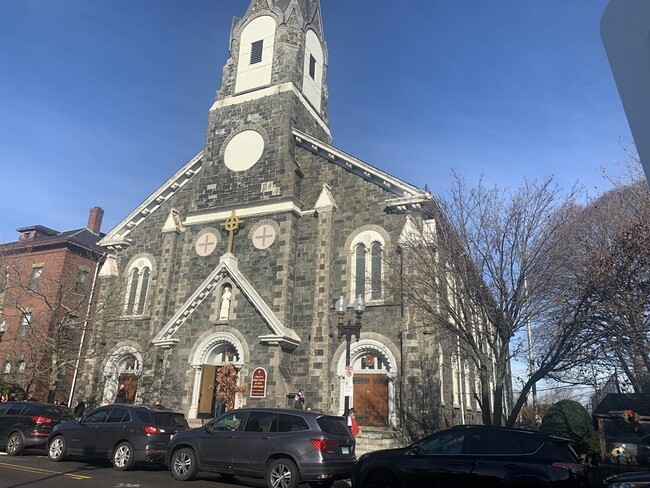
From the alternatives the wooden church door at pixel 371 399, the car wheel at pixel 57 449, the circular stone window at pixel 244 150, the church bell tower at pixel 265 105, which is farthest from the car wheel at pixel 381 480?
the circular stone window at pixel 244 150

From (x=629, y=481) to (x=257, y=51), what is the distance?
86.7 ft

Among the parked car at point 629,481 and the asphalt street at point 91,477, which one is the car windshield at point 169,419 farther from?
→ the parked car at point 629,481

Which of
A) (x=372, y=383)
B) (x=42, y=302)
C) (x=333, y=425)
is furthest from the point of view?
(x=42, y=302)

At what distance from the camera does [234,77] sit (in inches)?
1094

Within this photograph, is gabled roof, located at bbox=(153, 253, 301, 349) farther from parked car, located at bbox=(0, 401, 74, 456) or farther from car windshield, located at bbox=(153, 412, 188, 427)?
car windshield, located at bbox=(153, 412, 188, 427)

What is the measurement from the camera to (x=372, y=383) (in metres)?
19.9

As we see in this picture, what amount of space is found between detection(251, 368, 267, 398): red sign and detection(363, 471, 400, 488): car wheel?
10.4 metres

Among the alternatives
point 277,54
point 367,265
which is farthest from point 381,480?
point 277,54

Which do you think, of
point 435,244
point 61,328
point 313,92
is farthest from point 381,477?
point 313,92

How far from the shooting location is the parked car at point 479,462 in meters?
7.93

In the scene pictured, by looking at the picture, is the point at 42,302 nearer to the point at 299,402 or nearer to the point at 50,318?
the point at 50,318

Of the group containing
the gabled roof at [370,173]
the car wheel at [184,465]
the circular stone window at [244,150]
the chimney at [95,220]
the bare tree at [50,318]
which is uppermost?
the chimney at [95,220]

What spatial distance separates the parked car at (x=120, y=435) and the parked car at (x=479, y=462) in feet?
18.5

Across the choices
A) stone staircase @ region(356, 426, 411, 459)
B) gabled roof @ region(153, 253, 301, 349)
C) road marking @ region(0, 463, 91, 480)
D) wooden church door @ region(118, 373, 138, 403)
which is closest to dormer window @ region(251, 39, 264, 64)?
gabled roof @ region(153, 253, 301, 349)
